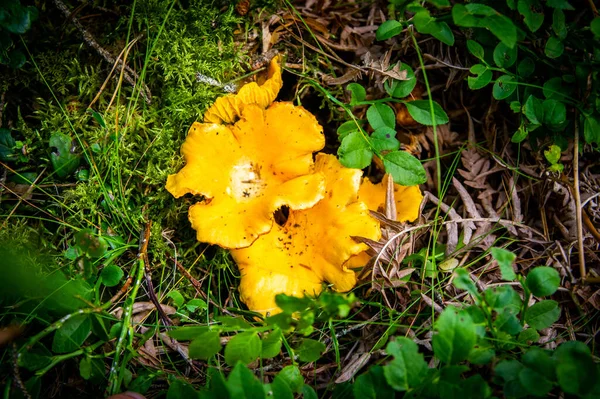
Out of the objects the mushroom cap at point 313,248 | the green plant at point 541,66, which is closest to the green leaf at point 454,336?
the mushroom cap at point 313,248

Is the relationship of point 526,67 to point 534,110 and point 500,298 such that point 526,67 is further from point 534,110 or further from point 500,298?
point 500,298

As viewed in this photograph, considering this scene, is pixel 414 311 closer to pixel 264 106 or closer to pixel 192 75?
pixel 264 106

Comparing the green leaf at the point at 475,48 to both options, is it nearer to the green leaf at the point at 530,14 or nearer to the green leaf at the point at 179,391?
the green leaf at the point at 530,14

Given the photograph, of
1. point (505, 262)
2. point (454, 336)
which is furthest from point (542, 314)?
point (454, 336)

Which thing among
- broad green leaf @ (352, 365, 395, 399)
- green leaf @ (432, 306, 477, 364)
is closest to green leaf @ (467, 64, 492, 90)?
green leaf @ (432, 306, 477, 364)

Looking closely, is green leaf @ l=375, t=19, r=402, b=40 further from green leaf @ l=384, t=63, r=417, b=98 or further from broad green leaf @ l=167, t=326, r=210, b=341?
broad green leaf @ l=167, t=326, r=210, b=341

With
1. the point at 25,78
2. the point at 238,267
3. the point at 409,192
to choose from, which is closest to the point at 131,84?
the point at 25,78
